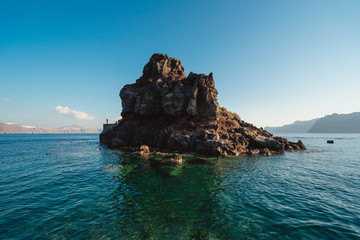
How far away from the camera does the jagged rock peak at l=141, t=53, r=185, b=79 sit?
55.4m

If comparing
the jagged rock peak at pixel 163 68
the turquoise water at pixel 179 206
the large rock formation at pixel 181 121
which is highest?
the jagged rock peak at pixel 163 68

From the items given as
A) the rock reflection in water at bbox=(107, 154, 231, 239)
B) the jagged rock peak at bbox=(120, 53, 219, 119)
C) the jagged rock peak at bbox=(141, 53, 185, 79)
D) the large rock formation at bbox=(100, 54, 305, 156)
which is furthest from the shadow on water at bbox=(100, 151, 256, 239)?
the jagged rock peak at bbox=(141, 53, 185, 79)

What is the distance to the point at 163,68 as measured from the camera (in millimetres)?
55906

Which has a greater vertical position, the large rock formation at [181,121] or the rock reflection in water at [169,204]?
the large rock formation at [181,121]

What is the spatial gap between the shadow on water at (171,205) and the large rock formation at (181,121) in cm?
1815

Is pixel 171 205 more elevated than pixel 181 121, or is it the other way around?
pixel 181 121

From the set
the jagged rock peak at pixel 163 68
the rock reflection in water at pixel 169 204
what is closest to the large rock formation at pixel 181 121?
the jagged rock peak at pixel 163 68

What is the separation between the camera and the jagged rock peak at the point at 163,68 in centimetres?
5538

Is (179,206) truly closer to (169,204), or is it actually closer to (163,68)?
(169,204)

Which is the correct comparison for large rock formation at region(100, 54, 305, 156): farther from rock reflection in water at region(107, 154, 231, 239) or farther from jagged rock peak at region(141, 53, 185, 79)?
rock reflection in water at region(107, 154, 231, 239)

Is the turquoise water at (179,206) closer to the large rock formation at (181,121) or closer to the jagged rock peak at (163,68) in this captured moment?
the large rock formation at (181,121)

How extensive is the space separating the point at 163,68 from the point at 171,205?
52.1 metres

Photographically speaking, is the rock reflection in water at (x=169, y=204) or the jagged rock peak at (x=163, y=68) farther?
the jagged rock peak at (x=163, y=68)

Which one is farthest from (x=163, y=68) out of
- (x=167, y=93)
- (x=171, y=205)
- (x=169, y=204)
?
(x=171, y=205)
